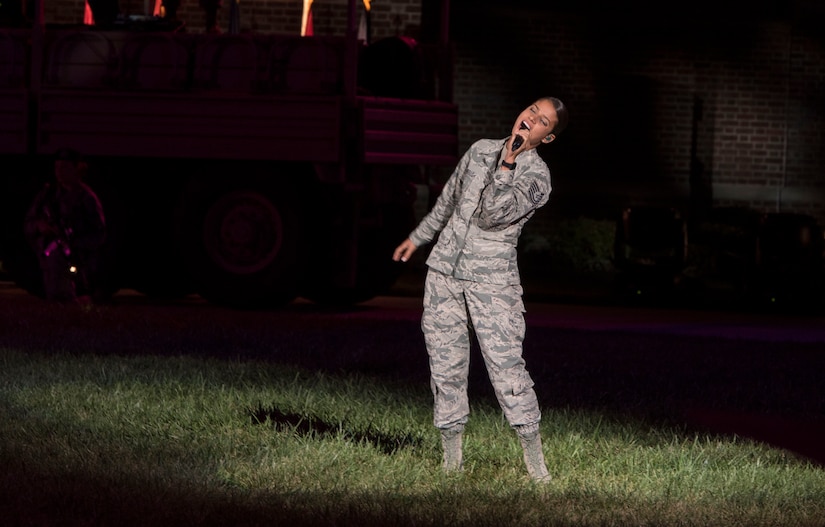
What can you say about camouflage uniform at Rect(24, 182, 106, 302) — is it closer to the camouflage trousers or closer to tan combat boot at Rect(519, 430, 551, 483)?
the camouflage trousers

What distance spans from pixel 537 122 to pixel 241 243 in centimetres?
916

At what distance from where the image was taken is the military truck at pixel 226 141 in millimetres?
16016

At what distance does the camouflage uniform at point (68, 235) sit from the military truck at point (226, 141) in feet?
2.14

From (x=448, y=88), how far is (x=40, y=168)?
410 cm

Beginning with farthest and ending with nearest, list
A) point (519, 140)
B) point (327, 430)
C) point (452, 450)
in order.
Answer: point (327, 430)
point (452, 450)
point (519, 140)

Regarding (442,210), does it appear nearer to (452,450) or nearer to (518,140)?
(518,140)

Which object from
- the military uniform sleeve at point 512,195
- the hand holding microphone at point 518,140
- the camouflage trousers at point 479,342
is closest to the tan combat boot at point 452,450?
the camouflage trousers at point 479,342

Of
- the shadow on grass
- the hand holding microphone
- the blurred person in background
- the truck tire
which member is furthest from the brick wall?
the hand holding microphone

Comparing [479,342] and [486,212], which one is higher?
[486,212]

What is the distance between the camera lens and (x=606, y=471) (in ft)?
26.5

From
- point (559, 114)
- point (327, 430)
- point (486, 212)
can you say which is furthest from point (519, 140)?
point (327, 430)

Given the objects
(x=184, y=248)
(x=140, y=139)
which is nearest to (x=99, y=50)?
(x=140, y=139)

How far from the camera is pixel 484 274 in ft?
24.7

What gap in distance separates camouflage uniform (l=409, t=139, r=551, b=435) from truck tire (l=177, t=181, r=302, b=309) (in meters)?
8.39
